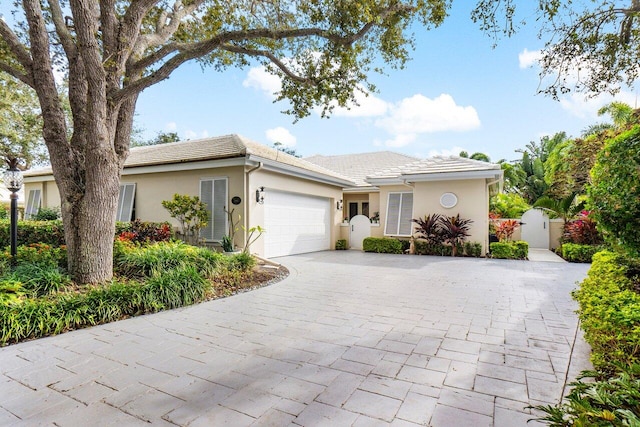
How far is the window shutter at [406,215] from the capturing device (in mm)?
13875

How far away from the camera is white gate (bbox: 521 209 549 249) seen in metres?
15.3

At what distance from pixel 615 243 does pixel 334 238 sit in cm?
1167

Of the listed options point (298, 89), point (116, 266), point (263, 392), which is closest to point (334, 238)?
point (298, 89)

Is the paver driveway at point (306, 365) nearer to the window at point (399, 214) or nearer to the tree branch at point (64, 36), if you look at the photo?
the tree branch at point (64, 36)

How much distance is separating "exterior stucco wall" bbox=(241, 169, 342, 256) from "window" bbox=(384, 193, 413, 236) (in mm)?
2584

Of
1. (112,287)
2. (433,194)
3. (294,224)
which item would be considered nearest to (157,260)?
(112,287)

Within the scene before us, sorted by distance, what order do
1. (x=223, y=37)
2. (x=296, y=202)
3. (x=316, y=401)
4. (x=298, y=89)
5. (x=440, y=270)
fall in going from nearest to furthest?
(x=316, y=401), (x=223, y=37), (x=298, y=89), (x=440, y=270), (x=296, y=202)

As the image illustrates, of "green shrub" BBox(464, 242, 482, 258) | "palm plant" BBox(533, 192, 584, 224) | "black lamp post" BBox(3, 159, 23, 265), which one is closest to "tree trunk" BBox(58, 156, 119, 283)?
"black lamp post" BBox(3, 159, 23, 265)

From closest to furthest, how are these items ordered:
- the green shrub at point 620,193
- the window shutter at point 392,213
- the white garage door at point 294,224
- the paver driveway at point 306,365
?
the paver driveway at point 306,365 < the green shrub at point 620,193 < the white garage door at point 294,224 < the window shutter at point 392,213

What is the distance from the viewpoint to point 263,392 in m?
2.86

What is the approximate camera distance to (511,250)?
11977 mm

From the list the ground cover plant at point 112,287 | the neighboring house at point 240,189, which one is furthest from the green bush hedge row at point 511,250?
the ground cover plant at point 112,287

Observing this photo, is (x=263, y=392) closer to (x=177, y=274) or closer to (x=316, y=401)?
(x=316, y=401)

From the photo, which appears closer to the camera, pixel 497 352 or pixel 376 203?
pixel 497 352
